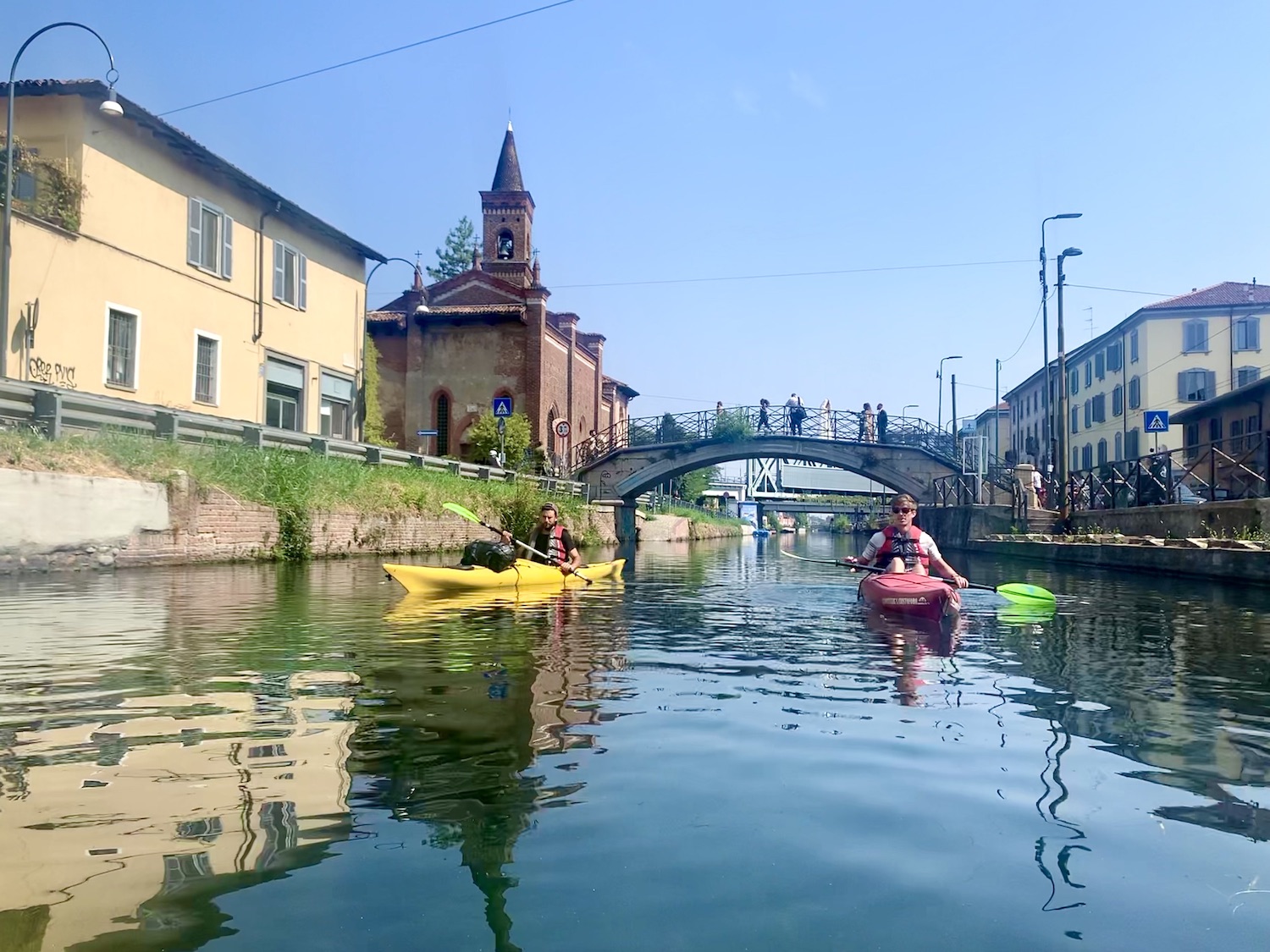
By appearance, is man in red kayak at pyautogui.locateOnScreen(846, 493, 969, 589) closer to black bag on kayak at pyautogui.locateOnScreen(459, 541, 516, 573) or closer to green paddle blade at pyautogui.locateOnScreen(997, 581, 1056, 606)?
green paddle blade at pyautogui.locateOnScreen(997, 581, 1056, 606)

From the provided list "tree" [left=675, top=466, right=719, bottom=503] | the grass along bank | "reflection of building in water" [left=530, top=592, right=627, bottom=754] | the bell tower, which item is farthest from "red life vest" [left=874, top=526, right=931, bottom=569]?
"tree" [left=675, top=466, right=719, bottom=503]

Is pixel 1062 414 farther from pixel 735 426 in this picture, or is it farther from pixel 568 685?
pixel 568 685

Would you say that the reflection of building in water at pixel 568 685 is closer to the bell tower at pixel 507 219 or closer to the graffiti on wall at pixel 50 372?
the graffiti on wall at pixel 50 372

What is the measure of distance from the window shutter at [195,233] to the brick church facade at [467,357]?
1722cm

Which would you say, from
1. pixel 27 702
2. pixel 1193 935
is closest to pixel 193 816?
pixel 27 702

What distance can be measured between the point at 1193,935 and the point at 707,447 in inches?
1526

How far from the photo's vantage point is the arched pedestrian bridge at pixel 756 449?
131ft

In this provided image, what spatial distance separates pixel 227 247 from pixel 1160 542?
20493 mm

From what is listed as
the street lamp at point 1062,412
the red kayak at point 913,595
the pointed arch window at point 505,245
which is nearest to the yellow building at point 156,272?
the red kayak at point 913,595

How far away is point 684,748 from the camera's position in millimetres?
4594

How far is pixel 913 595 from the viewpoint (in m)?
10.1

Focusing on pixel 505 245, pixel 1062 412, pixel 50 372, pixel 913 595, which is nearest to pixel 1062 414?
pixel 1062 412

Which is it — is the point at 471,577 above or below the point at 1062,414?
below

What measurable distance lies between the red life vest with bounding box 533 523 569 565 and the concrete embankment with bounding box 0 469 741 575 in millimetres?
6012
